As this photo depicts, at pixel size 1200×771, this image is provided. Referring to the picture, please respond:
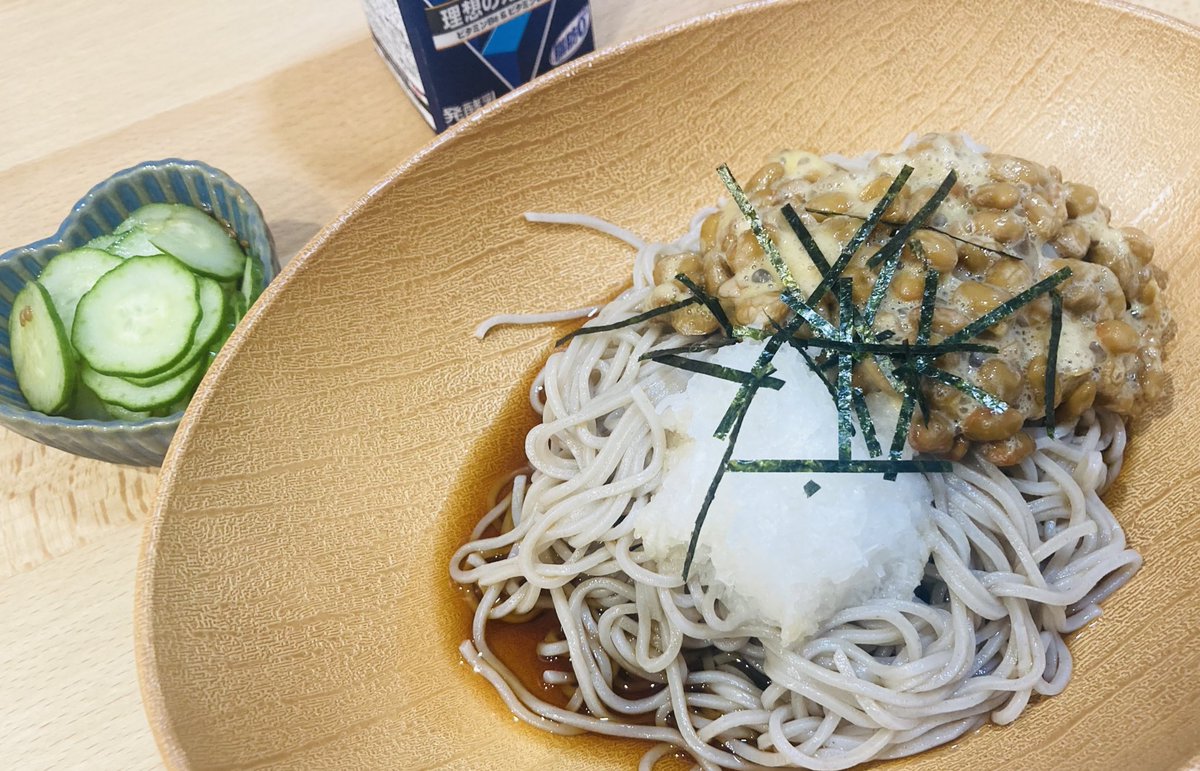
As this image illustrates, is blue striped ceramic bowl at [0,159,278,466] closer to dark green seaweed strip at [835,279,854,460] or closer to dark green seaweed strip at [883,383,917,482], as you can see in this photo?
dark green seaweed strip at [835,279,854,460]

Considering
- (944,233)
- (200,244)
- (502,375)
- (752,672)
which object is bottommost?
(752,672)

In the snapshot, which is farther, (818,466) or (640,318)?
(640,318)

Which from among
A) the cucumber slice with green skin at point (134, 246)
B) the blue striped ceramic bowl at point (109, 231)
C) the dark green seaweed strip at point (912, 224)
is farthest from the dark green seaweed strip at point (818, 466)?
the cucumber slice with green skin at point (134, 246)

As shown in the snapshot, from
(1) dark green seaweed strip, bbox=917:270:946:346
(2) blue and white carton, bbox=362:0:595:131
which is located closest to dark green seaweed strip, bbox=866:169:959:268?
(1) dark green seaweed strip, bbox=917:270:946:346

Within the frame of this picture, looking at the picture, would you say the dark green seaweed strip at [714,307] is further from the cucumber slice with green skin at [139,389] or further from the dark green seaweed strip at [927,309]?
the cucumber slice with green skin at [139,389]

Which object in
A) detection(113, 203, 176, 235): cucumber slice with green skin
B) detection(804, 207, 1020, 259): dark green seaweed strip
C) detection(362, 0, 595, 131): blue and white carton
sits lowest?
detection(804, 207, 1020, 259): dark green seaweed strip

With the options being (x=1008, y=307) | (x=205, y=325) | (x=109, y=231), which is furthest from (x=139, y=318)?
(x=1008, y=307)

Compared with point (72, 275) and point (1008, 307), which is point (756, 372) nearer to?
point (1008, 307)
